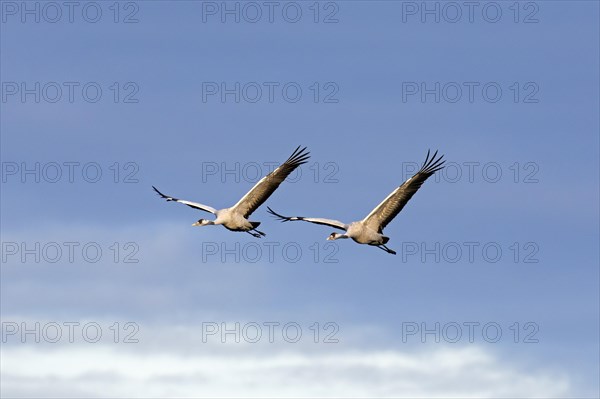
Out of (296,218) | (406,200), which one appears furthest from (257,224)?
(406,200)

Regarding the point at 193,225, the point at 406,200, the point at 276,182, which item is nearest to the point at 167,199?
the point at 193,225

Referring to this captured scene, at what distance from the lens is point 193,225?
321 ft

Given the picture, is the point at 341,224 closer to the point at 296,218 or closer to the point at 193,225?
the point at 296,218

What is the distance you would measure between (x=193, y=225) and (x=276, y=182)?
23.3 feet

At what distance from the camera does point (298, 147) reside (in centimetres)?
9325

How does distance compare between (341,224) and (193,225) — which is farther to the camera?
(193,225)

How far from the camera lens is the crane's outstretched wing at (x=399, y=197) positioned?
89.8m

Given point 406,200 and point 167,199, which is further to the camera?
point 167,199

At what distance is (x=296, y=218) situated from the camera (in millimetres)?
93125

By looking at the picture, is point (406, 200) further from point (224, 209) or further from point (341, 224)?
point (224, 209)

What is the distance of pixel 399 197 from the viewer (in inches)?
3546

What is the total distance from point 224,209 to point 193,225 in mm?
3914

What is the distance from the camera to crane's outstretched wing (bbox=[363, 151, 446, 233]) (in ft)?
295

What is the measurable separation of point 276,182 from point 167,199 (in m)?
9.00
